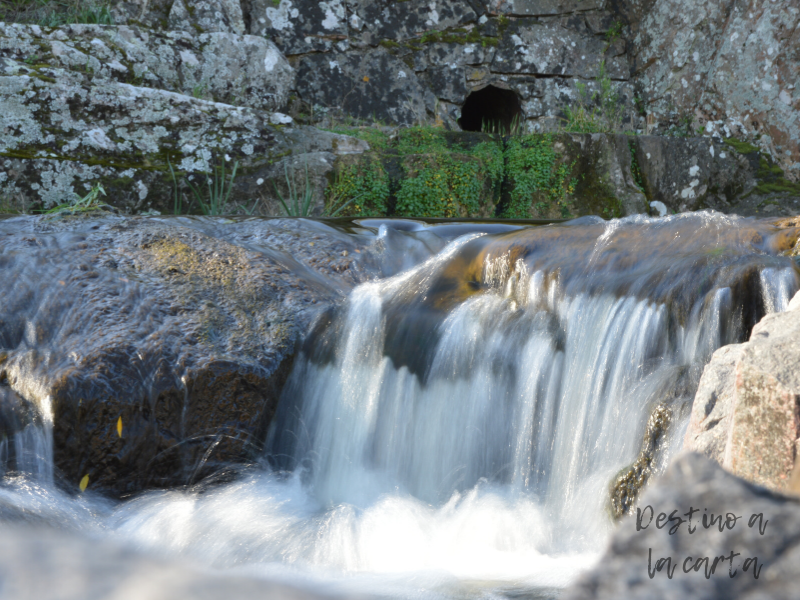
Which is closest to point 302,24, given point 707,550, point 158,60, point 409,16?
point 409,16

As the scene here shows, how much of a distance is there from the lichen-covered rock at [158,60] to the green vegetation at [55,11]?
28.8 inches

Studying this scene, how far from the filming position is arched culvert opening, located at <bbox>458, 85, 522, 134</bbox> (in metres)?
7.62

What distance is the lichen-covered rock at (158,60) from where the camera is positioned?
15.2 feet

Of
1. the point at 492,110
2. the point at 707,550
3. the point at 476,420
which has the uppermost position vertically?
the point at 492,110

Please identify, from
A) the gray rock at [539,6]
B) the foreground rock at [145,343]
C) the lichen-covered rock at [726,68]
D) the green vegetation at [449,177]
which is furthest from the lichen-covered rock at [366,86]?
the foreground rock at [145,343]

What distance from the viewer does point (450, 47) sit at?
276 inches

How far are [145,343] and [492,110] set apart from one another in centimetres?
636

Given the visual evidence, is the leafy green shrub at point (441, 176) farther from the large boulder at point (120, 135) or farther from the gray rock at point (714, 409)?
the gray rock at point (714, 409)

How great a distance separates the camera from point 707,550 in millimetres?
617

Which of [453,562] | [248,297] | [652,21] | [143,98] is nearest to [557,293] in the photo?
[453,562]

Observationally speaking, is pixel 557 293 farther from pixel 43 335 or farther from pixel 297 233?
pixel 43 335

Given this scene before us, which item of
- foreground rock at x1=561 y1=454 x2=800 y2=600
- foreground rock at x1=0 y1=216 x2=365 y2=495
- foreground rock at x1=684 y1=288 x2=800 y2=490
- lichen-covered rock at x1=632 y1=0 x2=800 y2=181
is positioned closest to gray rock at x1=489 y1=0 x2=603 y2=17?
lichen-covered rock at x1=632 y1=0 x2=800 y2=181

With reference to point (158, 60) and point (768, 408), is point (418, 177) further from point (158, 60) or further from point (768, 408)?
point (768, 408)

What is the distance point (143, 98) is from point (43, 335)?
8.34 feet
